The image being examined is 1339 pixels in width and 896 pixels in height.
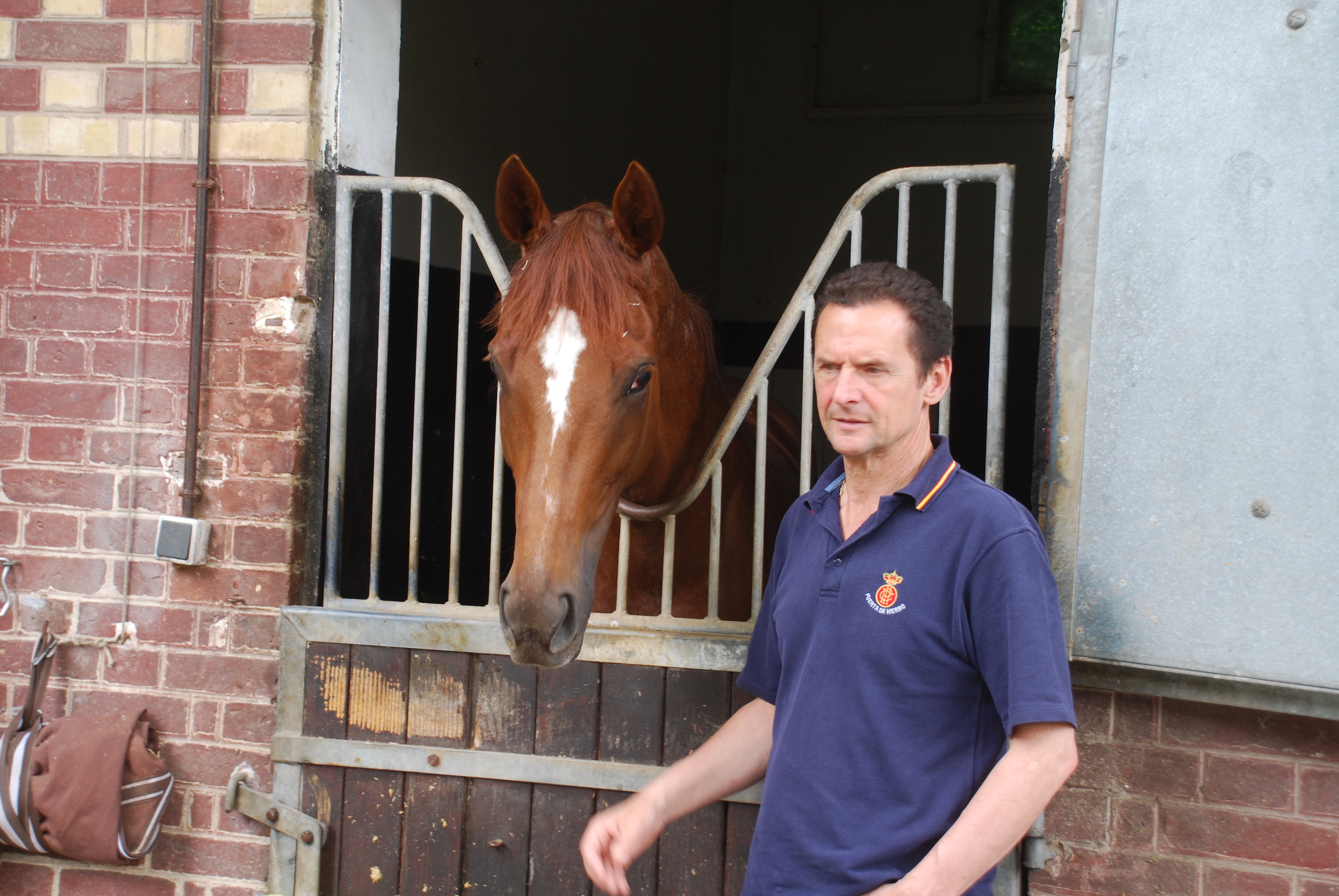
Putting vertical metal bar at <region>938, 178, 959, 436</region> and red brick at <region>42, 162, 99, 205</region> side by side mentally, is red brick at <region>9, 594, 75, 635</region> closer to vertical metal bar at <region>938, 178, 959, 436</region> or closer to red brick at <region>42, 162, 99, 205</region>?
red brick at <region>42, 162, 99, 205</region>

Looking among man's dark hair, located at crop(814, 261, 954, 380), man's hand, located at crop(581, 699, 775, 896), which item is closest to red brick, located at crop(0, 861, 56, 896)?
man's hand, located at crop(581, 699, 775, 896)

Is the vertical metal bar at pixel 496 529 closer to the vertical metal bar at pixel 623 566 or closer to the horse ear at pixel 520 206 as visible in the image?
the vertical metal bar at pixel 623 566

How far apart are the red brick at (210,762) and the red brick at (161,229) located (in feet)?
4.13

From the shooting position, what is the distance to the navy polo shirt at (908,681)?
3.73ft

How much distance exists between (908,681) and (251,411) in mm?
1750

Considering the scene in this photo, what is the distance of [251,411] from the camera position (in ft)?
7.27

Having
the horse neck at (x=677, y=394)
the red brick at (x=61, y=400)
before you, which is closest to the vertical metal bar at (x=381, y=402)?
the horse neck at (x=677, y=394)

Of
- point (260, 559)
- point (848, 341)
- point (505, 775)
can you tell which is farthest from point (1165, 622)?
point (260, 559)

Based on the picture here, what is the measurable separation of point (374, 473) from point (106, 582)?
0.79 meters

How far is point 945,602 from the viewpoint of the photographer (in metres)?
1.19

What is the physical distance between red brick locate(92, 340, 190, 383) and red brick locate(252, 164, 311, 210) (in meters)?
0.42

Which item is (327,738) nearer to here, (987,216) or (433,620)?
(433,620)

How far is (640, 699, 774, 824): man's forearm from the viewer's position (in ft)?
4.50

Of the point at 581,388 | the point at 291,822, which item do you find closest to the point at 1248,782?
the point at 581,388
